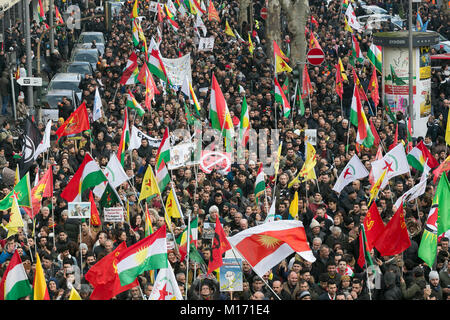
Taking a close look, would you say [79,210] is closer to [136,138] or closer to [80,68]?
[136,138]

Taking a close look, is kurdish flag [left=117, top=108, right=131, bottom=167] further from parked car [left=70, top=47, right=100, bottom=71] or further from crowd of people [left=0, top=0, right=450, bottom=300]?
parked car [left=70, top=47, right=100, bottom=71]

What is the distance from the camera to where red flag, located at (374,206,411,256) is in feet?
47.2

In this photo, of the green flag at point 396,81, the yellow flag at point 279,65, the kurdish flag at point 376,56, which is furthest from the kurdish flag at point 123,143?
the kurdish flag at point 376,56

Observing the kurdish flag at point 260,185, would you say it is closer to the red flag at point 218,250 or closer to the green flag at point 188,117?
the red flag at point 218,250

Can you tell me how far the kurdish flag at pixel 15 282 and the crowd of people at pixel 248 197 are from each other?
2.34 feet

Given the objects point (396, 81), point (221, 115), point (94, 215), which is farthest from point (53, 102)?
point (94, 215)

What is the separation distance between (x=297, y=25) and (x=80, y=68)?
254 inches

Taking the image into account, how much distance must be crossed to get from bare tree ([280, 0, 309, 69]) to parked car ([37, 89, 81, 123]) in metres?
7.47

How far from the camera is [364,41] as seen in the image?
118 ft

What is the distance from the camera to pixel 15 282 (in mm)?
13164

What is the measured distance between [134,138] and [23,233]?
4636 millimetres
